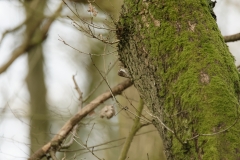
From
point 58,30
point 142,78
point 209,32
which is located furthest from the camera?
point 58,30

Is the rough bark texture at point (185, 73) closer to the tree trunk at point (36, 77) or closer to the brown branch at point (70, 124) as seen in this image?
the brown branch at point (70, 124)

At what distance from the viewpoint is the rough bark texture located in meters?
1.61

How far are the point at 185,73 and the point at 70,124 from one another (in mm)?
1928

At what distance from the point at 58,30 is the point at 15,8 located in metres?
0.68

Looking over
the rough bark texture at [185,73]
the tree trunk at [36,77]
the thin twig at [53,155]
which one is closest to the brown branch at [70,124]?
the thin twig at [53,155]

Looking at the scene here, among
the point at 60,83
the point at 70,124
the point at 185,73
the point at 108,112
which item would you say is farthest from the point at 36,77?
the point at 185,73

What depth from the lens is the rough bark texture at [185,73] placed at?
1.61m

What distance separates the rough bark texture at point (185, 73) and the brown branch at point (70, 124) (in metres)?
1.40

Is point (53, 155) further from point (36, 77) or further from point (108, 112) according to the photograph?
point (36, 77)

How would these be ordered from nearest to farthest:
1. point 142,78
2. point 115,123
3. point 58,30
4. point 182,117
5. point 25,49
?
point 182,117 < point 142,78 < point 115,123 < point 25,49 < point 58,30

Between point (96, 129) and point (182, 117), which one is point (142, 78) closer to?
point (182, 117)

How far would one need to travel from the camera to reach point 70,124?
3502mm

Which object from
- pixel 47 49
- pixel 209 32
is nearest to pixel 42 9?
pixel 47 49

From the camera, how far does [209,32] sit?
1.84m
